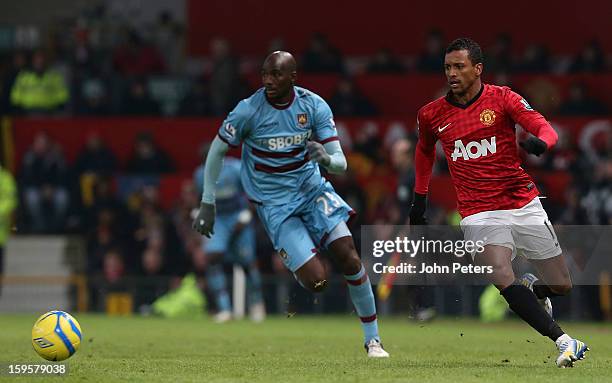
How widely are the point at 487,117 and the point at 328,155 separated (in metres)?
1.25

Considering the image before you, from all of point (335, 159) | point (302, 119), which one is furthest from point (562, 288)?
point (302, 119)

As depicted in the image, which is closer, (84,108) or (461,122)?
(461,122)

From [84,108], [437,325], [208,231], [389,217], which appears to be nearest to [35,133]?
[84,108]

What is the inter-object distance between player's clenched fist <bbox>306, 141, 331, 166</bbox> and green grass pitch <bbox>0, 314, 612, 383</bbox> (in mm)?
1566

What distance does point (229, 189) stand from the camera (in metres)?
17.3

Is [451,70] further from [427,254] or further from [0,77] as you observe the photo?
[0,77]

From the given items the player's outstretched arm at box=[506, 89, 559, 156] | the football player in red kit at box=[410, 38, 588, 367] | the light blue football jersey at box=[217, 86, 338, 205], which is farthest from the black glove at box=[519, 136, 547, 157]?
the light blue football jersey at box=[217, 86, 338, 205]

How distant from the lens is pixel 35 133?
21766mm

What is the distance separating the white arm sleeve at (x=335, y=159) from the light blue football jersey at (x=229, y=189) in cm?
694

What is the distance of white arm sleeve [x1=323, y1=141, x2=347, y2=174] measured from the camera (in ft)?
32.8

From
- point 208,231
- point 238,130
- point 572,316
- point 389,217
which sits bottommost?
point 572,316

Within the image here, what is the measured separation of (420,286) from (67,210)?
35.8 feet

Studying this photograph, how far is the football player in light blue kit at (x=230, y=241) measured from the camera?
17359 mm

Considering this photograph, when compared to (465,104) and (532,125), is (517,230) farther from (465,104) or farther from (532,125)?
(465,104)
